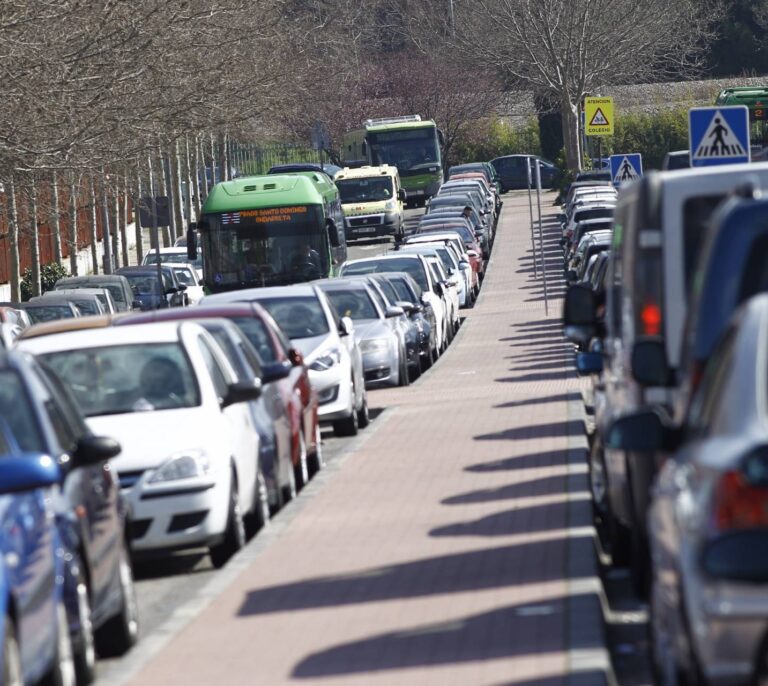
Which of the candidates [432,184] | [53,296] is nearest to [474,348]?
[53,296]

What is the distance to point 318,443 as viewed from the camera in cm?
1747

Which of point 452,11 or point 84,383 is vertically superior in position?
point 452,11

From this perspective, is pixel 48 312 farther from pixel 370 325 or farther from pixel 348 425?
pixel 348 425

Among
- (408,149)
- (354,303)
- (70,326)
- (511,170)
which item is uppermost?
(408,149)

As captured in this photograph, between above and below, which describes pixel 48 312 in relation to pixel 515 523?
above

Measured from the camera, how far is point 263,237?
32719mm

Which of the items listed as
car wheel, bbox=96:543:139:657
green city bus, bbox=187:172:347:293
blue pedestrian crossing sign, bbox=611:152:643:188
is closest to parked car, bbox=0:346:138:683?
car wheel, bbox=96:543:139:657

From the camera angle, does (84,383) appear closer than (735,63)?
Yes

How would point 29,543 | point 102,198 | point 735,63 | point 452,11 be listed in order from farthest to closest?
point 735,63 < point 452,11 < point 102,198 < point 29,543

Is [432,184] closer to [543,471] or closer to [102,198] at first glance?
[102,198]

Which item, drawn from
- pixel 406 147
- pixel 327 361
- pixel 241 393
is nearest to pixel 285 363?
pixel 241 393

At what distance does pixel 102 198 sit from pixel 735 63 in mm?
59501

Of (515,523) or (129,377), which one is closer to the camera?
(515,523)

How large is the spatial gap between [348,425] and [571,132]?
179 ft
